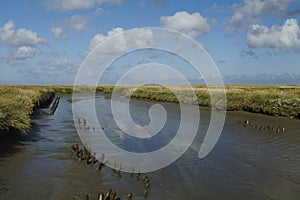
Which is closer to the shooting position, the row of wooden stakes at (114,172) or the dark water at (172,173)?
the row of wooden stakes at (114,172)

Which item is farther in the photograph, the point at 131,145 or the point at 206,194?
the point at 131,145

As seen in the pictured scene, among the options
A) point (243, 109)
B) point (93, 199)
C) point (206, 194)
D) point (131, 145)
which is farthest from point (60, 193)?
point (243, 109)

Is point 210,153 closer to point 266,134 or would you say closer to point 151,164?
point 151,164

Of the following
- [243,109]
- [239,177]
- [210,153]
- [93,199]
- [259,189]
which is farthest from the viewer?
[243,109]

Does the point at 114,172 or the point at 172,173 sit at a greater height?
the point at 114,172

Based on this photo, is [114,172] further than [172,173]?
No

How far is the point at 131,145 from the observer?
14.7 meters

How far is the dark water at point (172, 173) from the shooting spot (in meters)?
8.27

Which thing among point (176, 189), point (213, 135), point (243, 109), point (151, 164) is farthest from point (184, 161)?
point (243, 109)

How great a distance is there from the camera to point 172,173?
10219mm

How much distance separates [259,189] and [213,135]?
880 cm

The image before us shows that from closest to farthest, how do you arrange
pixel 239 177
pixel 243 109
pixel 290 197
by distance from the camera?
pixel 290 197 → pixel 239 177 → pixel 243 109

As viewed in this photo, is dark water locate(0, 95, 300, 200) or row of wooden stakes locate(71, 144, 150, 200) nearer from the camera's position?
row of wooden stakes locate(71, 144, 150, 200)

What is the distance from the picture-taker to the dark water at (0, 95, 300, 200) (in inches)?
326
